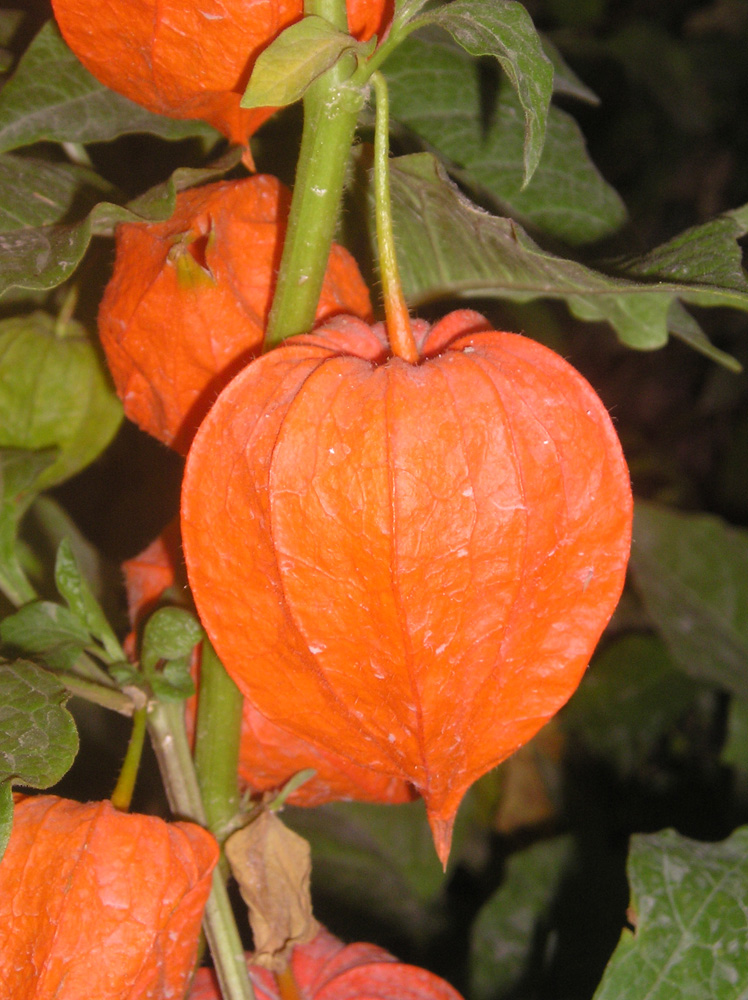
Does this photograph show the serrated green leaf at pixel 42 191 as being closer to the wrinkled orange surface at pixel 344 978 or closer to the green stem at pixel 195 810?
the green stem at pixel 195 810


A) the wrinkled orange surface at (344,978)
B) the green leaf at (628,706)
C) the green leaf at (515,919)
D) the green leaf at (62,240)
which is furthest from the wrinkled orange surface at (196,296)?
the green leaf at (628,706)

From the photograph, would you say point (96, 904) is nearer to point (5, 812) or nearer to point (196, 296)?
point (5, 812)

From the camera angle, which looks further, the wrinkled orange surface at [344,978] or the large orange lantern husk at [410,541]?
the wrinkled orange surface at [344,978]

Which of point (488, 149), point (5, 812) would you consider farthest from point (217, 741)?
point (488, 149)

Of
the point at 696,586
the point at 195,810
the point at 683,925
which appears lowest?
the point at 696,586

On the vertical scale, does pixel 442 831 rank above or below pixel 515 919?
above
